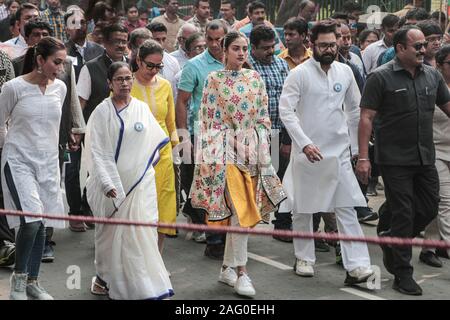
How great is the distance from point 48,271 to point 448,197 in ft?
11.1

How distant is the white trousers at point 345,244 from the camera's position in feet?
24.9

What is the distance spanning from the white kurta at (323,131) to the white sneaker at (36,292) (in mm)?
2191

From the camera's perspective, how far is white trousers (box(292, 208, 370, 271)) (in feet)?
24.9

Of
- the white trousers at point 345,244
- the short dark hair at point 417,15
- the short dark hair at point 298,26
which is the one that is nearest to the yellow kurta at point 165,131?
the white trousers at point 345,244

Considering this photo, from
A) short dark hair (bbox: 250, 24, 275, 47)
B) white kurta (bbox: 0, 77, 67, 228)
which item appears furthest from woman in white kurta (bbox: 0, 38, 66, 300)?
short dark hair (bbox: 250, 24, 275, 47)

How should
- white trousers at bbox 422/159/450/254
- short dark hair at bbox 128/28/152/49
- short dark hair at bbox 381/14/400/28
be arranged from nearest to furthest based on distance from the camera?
white trousers at bbox 422/159/450/254
short dark hair at bbox 128/28/152/49
short dark hair at bbox 381/14/400/28

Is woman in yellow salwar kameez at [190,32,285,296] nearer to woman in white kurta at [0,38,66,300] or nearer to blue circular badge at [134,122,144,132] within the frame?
blue circular badge at [134,122,144,132]

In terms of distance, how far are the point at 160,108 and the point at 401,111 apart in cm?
190

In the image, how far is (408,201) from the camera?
7469 mm

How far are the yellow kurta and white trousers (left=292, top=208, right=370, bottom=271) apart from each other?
1062mm

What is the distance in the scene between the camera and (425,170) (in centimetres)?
759

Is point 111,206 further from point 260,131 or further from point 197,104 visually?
point 197,104

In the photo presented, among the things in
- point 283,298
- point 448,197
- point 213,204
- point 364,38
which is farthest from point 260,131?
point 364,38

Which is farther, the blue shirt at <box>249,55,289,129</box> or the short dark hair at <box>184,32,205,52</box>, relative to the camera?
the short dark hair at <box>184,32,205,52</box>
